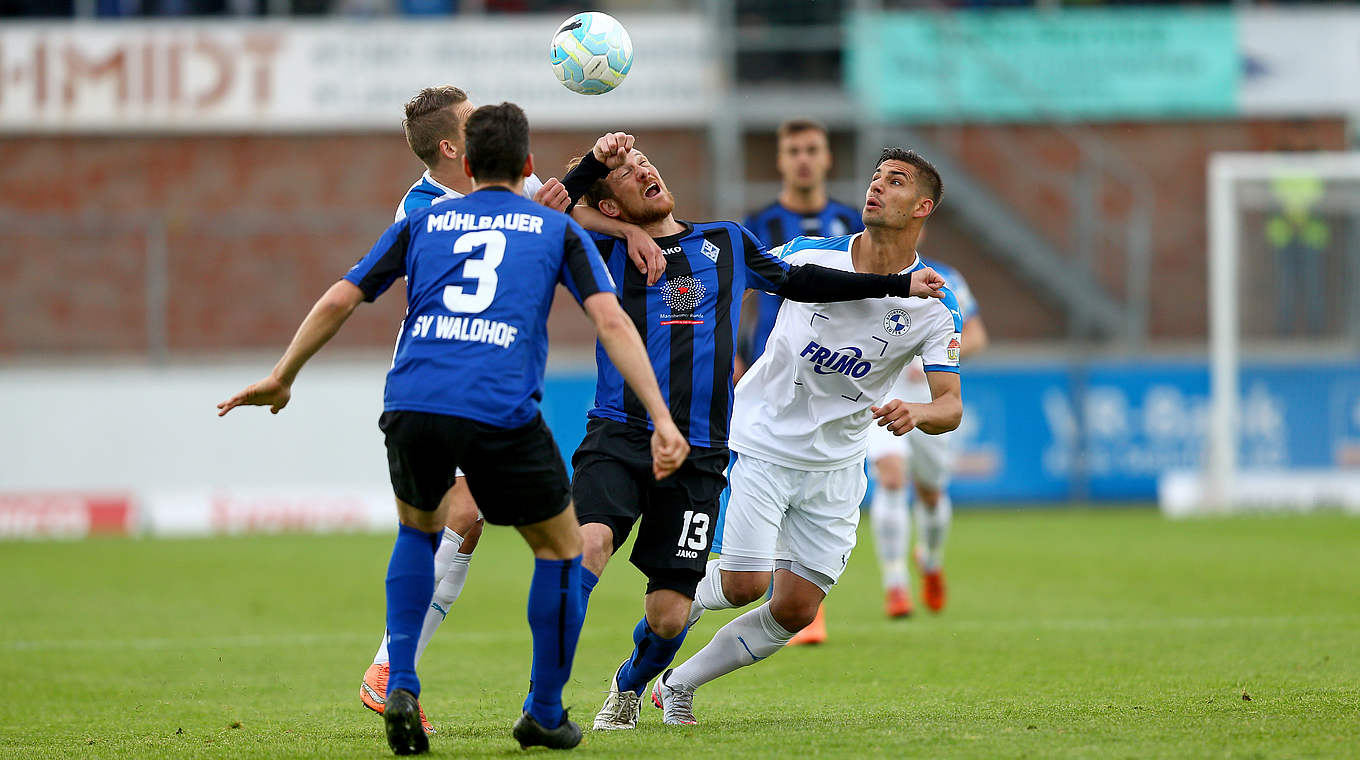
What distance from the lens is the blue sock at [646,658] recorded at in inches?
236

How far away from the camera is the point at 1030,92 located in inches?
854

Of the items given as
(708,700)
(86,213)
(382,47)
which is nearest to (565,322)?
(382,47)

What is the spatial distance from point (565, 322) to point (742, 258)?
14.7 m

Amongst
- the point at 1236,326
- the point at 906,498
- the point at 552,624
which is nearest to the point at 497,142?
the point at 552,624

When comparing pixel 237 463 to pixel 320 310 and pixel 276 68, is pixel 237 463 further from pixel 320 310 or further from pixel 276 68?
pixel 320 310

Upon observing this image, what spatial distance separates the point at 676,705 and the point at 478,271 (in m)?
2.03

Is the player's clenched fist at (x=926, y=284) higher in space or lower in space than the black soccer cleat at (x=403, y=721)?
higher

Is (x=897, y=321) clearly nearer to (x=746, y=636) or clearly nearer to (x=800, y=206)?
(x=746, y=636)

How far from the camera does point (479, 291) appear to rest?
5.11 m

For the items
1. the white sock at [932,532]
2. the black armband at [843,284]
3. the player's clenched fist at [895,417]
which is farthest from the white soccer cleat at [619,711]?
the white sock at [932,532]

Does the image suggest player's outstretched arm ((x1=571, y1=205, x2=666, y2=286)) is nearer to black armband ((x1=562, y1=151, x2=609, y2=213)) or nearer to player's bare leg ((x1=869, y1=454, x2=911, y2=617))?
black armband ((x1=562, y1=151, x2=609, y2=213))

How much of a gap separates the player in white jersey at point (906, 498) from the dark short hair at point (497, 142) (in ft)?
16.1

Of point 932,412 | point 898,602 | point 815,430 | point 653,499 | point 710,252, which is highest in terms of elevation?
point 710,252

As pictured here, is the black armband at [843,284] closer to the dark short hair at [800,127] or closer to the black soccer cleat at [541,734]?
the black soccer cleat at [541,734]
